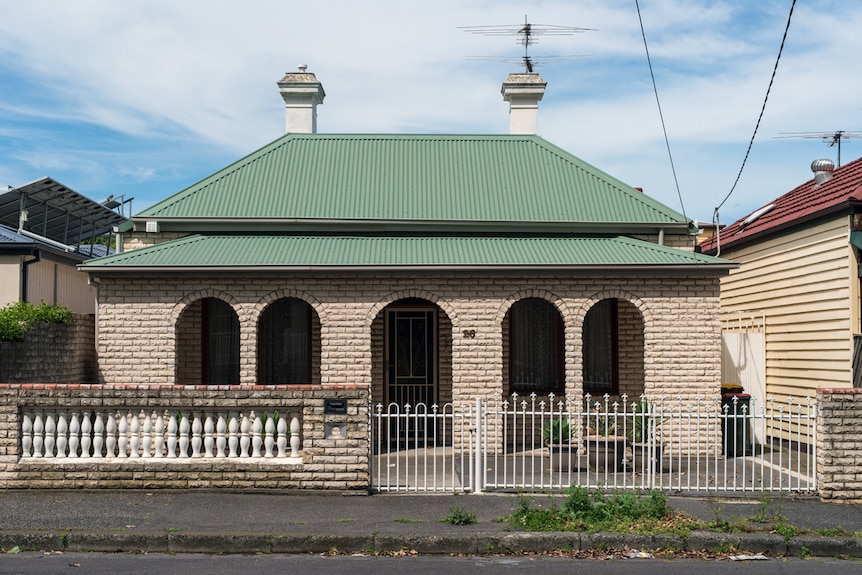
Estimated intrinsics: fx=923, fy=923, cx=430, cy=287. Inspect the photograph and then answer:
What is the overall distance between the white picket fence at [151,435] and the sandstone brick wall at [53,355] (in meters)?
2.80

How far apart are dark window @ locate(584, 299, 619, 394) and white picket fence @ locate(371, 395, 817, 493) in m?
0.50

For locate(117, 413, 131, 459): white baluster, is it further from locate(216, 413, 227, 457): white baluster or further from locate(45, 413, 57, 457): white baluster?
locate(216, 413, 227, 457): white baluster

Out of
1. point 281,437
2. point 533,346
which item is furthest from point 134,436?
point 533,346

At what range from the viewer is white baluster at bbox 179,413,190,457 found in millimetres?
10641

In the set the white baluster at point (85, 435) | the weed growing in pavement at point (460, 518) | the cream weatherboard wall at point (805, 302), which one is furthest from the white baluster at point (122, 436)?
the cream weatherboard wall at point (805, 302)

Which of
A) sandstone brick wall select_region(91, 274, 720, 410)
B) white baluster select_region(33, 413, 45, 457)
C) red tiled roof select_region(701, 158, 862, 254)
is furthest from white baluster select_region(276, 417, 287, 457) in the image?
red tiled roof select_region(701, 158, 862, 254)

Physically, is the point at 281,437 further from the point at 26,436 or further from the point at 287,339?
the point at 287,339

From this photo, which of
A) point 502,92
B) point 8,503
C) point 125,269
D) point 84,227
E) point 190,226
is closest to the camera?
point 8,503

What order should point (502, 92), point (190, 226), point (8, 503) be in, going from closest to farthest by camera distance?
point (8, 503) → point (190, 226) → point (502, 92)

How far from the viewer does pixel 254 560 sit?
813cm

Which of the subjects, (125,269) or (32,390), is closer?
(32,390)

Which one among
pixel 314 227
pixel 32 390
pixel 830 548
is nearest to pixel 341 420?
pixel 32 390

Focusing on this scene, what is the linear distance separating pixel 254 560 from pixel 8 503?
3399 millimetres

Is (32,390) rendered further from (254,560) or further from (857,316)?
(857,316)
